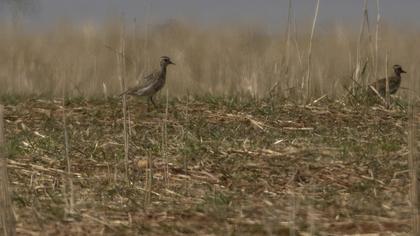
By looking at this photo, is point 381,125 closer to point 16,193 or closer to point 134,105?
point 134,105

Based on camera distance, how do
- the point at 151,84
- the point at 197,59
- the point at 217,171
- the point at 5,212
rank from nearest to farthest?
1. the point at 5,212
2. the point at 217,171
3. the point at 151,84
4. the point at 197,59

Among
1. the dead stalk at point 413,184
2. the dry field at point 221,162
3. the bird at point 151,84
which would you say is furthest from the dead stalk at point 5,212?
the bird at point 151,84

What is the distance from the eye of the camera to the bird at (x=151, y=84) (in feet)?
36.7

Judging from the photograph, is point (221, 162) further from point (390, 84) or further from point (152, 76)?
point (152, 76)

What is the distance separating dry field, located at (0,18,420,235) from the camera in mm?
5766

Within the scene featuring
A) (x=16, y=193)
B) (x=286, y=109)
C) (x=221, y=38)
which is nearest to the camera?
(x=16, y=193)

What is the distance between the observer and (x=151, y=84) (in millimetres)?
11727

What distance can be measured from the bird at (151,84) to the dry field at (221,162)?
6.6 inches

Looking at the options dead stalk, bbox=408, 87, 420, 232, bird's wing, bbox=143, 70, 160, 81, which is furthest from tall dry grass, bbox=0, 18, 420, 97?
dead stalk, bbox=408, 87, 420, 232

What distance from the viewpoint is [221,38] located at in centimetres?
1905

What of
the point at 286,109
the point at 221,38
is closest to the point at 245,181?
the point at 286,109

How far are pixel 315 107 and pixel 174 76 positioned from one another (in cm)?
497

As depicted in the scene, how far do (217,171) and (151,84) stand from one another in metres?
4.87

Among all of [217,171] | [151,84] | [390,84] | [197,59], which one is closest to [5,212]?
[217,171]
